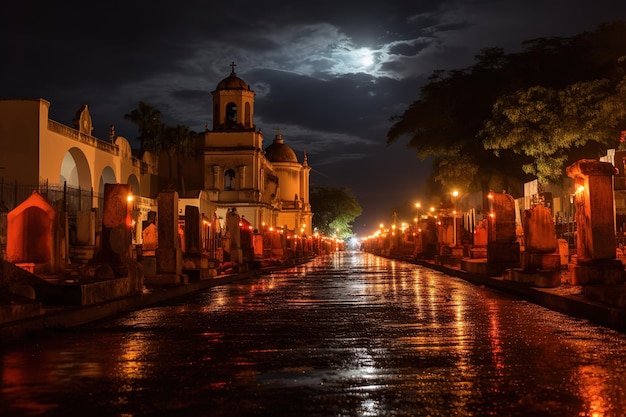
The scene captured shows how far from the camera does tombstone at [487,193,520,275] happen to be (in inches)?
942

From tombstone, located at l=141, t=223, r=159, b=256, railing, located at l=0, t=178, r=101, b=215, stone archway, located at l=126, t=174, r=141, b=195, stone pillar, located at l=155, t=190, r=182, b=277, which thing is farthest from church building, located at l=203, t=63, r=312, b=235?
stone pillar, located at l=155, t=190, r=182, b=277

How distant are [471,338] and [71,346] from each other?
4.80 metres

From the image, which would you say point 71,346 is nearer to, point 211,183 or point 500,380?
point 500,380

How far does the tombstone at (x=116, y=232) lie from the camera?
660 inches

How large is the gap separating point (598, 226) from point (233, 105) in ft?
220

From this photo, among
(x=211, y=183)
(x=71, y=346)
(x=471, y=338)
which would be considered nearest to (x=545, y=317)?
(x=471, y=338)

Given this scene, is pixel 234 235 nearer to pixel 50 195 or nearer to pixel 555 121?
pixel 50 195

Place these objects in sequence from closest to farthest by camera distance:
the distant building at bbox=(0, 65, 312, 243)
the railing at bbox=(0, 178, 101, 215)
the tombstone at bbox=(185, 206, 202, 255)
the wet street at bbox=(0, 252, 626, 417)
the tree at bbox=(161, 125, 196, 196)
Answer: the wet street at bbox=(0, 252, 626, 417) < the tombstone at bbox=(185, 206, 202, 255) < the railing at bbox=(0, 178, 101, 215) < the distant building at bbox=(0, 65, 312, 243) < the tree at bbox=(161, 125, 196, 196)

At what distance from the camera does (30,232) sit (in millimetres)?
17469

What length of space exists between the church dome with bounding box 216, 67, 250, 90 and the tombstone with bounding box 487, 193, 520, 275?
56393 mm

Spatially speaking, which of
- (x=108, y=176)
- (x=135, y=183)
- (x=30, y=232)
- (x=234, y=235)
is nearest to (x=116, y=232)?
(x=30, y=232)

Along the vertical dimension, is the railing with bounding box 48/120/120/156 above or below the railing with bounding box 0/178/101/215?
above

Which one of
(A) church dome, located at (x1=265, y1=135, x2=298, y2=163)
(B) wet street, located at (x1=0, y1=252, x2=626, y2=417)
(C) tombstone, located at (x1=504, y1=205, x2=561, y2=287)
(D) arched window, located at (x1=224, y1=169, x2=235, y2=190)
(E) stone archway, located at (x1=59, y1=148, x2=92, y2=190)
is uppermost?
(A) church dome, located at (x1=265, y1=135, x2=298, y2=163)

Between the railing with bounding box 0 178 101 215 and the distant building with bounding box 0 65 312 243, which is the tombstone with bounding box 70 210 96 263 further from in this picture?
the railing with bounding box 0 178 101 215
